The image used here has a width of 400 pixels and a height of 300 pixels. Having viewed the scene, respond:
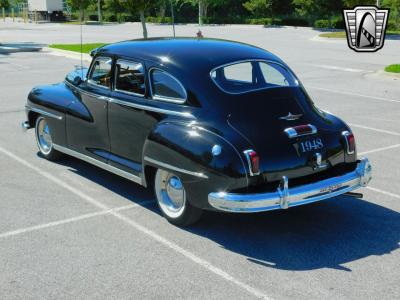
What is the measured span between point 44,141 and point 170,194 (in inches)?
128

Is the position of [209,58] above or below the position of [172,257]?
above

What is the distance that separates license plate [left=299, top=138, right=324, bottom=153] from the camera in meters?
5.55

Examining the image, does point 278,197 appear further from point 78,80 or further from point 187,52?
point 78,80

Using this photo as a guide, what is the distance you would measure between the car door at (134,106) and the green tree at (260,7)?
4454 cm

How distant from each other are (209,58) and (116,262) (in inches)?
94.8

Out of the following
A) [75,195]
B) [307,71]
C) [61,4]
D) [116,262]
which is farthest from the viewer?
[61,4]

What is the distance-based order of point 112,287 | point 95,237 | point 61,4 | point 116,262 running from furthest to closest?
point 61,4 → point 95,237 → point 116,262 → point 112,287

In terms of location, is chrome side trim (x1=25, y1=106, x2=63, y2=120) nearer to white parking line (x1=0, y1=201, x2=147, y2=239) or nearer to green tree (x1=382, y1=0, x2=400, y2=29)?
white parking line (x1=0, y1=201, x2=147, y2=239)

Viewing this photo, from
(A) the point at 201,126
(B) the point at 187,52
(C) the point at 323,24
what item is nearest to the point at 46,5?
(C) the point at 323,24

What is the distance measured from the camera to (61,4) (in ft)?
214

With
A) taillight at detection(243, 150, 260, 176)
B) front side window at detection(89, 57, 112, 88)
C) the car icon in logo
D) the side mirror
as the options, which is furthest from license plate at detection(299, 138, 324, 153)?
the car icon in logo

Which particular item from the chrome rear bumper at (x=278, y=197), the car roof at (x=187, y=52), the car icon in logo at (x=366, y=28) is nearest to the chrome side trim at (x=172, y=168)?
the chrome rear bumper at (x=278, y=197)

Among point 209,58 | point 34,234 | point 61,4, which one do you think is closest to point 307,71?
point 209,58

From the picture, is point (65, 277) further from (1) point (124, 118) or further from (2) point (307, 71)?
(2) point (307, 71)
